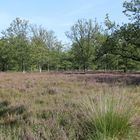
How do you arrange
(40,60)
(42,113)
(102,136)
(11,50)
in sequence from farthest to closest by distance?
(40,60), (11,50), (42,113), (102,136)

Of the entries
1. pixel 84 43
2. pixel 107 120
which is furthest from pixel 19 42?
pixel 107 120

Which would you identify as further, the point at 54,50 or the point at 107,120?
the point at 54,50

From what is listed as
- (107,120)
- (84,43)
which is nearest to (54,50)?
(84,43)

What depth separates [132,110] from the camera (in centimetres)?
759

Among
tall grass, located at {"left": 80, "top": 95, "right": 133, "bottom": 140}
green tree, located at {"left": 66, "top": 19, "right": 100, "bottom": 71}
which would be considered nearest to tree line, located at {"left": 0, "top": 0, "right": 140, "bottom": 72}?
green tree, located at {"left": 66, "top": 19, "right": 100, "bottom": 71}

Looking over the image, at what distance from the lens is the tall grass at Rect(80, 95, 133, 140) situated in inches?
266

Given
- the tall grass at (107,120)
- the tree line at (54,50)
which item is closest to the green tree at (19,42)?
the tree line at (54,50)

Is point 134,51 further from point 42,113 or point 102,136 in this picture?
point 102,136

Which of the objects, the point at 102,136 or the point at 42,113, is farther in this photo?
the point at 42,113

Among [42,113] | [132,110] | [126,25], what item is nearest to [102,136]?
[132,110]

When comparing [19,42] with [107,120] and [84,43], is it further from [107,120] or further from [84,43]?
[107,120]

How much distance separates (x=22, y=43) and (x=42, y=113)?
183 ft

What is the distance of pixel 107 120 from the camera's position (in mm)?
6836

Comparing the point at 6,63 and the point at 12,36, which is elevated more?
the point at 12,36
